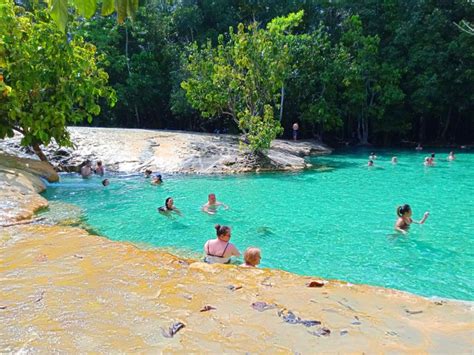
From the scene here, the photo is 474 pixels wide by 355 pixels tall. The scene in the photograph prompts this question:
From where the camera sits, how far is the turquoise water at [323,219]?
8.96 m

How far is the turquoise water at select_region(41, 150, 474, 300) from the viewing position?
353 inches

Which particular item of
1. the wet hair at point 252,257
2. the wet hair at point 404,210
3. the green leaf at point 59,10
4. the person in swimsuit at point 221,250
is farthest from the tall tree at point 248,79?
the green leaf at point 59,10

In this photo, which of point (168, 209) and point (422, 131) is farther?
point (422, 131)

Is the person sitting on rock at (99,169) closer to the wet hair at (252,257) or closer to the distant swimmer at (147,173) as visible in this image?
the distant swimmer at (147,173)

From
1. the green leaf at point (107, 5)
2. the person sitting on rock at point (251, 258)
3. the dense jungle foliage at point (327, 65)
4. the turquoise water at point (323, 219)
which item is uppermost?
the dense jungle foliage at point (327, 65)

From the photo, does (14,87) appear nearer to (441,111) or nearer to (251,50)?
(251,50)

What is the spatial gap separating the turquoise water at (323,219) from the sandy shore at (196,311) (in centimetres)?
254

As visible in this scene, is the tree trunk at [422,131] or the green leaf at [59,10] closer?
the green leaf at [59,10]

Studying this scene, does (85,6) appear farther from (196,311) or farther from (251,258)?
(251,258)

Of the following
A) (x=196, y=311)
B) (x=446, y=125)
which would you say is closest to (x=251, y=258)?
(x=196, y=311)

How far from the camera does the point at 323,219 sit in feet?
42.2

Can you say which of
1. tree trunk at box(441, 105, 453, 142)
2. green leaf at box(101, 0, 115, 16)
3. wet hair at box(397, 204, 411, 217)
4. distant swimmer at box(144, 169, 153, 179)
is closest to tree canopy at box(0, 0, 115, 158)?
distant swimmer at box(144, 169, 153, 179)

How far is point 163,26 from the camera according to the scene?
112ft

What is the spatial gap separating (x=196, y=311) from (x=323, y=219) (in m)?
8.33
